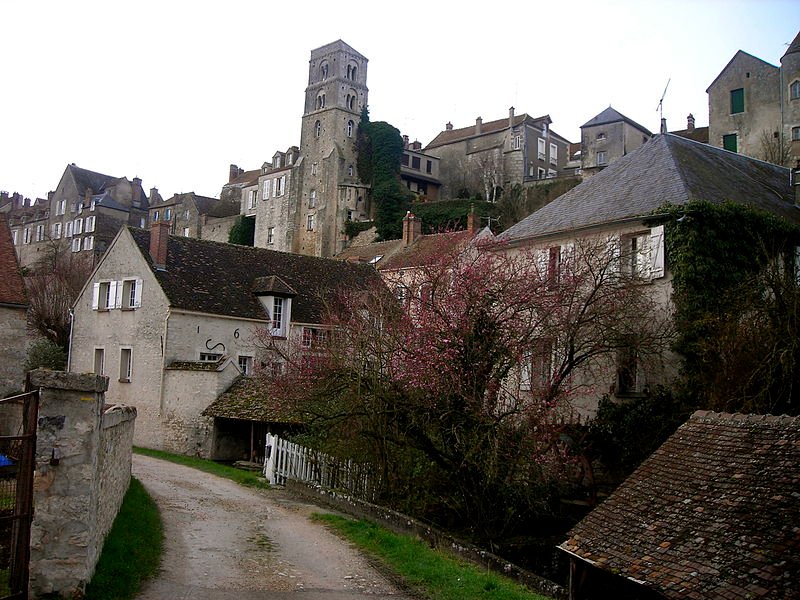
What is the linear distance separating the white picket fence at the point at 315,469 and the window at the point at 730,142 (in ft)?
127

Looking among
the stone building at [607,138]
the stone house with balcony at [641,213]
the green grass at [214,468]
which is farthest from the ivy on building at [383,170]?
the green grass at [214,468]

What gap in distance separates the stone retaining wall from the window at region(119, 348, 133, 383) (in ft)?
46.7

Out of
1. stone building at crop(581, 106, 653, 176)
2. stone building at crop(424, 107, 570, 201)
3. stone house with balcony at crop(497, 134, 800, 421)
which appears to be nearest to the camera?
stone house with balcony at crop(497, 134, 800, 421)

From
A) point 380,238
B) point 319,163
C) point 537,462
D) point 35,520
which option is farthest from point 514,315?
point 319,163

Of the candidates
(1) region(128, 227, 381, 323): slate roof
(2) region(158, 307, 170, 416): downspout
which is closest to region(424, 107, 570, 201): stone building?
(1) region(128, 227, 381, 323): slate roof

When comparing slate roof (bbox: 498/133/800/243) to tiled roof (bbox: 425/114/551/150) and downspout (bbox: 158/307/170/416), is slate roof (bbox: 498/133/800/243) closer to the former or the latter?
downspout (bbox: 158/307/170/416)

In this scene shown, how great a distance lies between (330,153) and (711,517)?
66954 mm

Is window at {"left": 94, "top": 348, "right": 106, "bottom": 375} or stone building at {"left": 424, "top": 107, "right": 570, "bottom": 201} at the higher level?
stone building at {"left": 424, "top": 107, "right": 570, "bottom": 201}

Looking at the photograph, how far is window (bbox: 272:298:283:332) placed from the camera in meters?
31.0

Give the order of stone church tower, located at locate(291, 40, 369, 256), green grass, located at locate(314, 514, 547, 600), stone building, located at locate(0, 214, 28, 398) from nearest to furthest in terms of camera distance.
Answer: green grass, located at locate(314, 514, 547, 600), stone building, located at locate(0, 214, 28, 398), stone church tower, located at locate(291, 40, 369, 256)

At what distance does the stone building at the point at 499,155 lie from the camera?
72.8m

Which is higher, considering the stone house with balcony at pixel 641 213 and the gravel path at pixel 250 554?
the stone house with balcony at pixel 641 213

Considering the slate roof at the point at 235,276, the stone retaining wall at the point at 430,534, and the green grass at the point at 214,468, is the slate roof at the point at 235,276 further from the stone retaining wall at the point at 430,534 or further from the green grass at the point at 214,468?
the stone retaining wall at the point at 430,534

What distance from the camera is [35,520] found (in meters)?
7.48
